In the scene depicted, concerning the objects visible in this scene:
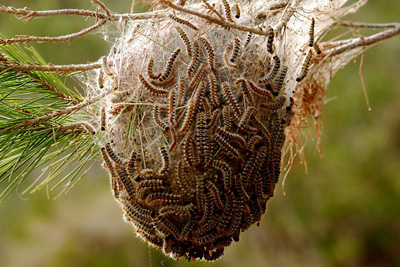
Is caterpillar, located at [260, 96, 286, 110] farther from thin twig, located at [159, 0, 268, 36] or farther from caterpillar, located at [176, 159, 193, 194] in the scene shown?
caterpillar, located at [176, 159, 193, 194]

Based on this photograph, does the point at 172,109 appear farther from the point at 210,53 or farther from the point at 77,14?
the point at 77,14

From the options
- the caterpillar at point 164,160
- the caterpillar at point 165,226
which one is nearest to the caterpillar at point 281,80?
the caterpillar at point 164,160

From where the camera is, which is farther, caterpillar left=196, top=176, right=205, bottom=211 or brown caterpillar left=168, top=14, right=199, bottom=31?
brown caterpillar left=168, top=14, right=199, bottom=31

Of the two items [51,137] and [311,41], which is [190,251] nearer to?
[51,137]

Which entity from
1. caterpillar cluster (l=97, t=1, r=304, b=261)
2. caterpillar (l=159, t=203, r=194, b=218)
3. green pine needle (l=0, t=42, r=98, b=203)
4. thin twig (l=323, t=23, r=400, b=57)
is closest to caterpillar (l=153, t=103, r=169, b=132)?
caterpillar cluster (l=97, t=1, r=304, b=261)

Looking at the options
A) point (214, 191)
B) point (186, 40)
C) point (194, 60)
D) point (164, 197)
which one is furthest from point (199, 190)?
point (186, 40)

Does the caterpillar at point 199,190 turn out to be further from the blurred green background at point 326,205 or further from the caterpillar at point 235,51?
the blurred green background at point 326,205
